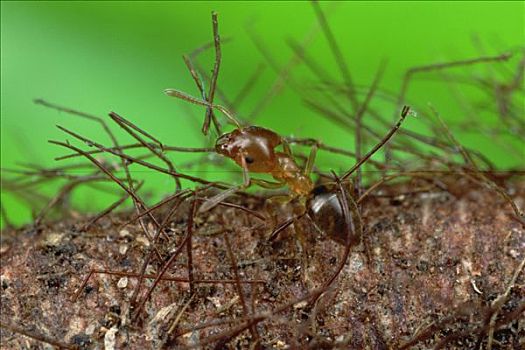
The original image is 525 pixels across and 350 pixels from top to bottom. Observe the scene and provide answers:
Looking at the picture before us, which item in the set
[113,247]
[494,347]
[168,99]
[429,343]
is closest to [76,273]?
[113,247]

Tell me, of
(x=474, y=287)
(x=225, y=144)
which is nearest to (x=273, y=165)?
(x=225, y=144)

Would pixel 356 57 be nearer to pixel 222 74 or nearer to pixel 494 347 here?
pixel 222 74

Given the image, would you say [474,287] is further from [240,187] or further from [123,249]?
[123,249]

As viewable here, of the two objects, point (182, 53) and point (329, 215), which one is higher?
point (182, 53)

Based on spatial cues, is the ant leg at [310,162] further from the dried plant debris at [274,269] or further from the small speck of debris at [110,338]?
the small speck of debris at [110,338]

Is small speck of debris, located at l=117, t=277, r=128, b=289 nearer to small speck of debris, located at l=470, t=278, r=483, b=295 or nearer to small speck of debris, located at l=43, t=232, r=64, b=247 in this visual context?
small speck of debris, located at l=43, t=232, r=64, b=247

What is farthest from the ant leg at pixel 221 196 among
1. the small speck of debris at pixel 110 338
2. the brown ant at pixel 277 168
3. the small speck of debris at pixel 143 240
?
the small speck of debris at pixel 110 338
